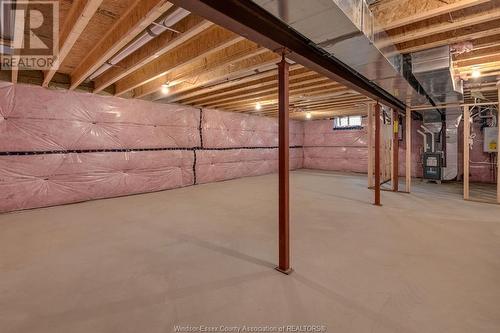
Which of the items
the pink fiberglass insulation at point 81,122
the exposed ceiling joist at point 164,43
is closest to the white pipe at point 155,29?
the exposed ceiling joist at point 164,43

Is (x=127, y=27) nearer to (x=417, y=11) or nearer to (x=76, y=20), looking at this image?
(x=76, y=20)

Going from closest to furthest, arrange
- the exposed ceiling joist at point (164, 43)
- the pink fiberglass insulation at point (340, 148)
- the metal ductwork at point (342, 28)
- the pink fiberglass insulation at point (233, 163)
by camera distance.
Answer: the metal ductwork at point (342, 28) → the exposed ceiling joist at point (164, 43) → the pink fiberglass insulation at point (233, 163) → the pink fiberglass insulation at point (340, 148)

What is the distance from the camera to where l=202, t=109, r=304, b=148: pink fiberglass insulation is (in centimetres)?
644

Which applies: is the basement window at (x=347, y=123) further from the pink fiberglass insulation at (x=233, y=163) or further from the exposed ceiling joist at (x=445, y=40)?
the exposed ceiling joist at (x=445, y=40)

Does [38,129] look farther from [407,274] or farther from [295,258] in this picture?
[407,274]

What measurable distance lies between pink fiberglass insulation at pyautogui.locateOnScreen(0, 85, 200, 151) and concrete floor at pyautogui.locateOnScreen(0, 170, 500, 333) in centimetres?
119

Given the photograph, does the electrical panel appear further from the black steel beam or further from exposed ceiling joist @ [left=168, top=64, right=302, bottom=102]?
the black steel beam

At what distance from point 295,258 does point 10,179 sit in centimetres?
429

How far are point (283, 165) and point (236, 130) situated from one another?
17.4 ft

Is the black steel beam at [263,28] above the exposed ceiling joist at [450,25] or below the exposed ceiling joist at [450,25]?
below

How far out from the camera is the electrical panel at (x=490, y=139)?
5793 mm

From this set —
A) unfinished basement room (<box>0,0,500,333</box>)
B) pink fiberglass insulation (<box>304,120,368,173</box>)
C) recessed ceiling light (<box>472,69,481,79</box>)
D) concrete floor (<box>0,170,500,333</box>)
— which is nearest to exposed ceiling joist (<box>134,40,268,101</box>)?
unfinished basement room (<box>0,0,500,333</box>)

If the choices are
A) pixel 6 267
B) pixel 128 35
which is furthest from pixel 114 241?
pixel 128 35

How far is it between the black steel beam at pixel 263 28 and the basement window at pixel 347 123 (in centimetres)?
684
